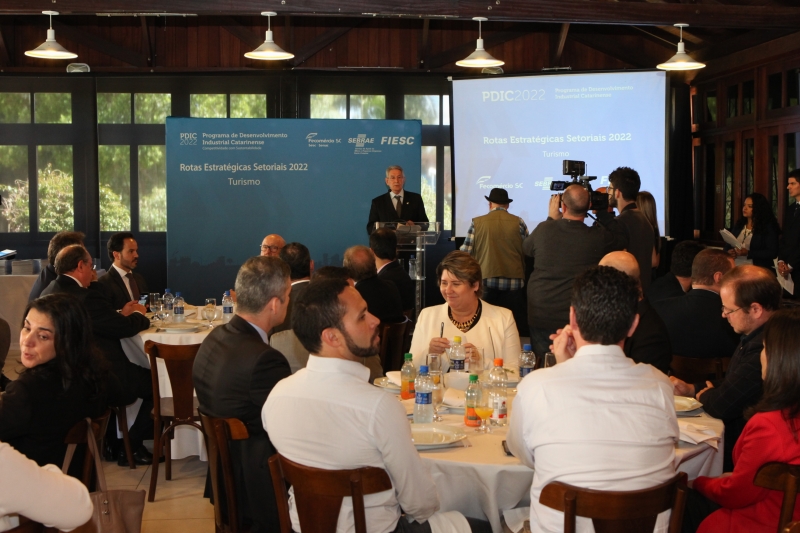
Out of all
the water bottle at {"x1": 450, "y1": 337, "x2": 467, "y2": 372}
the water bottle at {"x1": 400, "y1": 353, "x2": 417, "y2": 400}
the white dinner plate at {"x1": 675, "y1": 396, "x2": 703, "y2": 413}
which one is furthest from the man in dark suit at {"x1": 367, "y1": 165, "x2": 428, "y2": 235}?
the white dinner plate at {"x1": 675, "y1": 396, "x2": 703, "y2": 413}

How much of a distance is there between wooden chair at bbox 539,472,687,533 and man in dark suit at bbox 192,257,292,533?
3.64 ft

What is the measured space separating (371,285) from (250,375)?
250cm

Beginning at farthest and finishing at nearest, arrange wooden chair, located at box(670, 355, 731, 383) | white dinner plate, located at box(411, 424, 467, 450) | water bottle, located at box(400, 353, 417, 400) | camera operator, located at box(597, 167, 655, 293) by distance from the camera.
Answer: camera operator, located at box(597, 167, 655, 293) → wooden chair, located at box(670, 355, 731, 383) → water bottle, located at box(400, 353, 417, 400) → white dinner plate, located at box(411, 424, 467, 450)

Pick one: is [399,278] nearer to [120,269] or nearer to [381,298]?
[381,298]

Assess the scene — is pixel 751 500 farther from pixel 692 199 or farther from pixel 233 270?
pixel 692 199

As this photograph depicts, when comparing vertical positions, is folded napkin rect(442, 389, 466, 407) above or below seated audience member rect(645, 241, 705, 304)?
below

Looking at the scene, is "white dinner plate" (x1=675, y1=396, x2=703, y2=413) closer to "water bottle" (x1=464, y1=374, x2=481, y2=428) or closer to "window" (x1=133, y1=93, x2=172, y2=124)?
"water bottle" (x1=464, y1=374, x2=481, y2=428)

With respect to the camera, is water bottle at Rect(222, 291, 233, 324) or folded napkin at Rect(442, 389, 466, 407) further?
water bottle at Rect(222, 291, 233, 324)

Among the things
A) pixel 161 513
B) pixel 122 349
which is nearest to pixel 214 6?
pixel 122 349

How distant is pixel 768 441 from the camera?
2572mm

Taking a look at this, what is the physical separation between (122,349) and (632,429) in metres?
3.87

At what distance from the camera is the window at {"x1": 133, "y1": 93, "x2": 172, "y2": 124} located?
36.8ft

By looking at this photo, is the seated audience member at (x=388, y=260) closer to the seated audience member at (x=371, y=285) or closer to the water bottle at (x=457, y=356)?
the seated audience member at (x=371, y=285)

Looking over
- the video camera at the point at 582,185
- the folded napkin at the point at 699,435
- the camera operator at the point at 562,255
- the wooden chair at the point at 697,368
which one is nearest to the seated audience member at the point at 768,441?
the folded napkin at the point at 699,435
